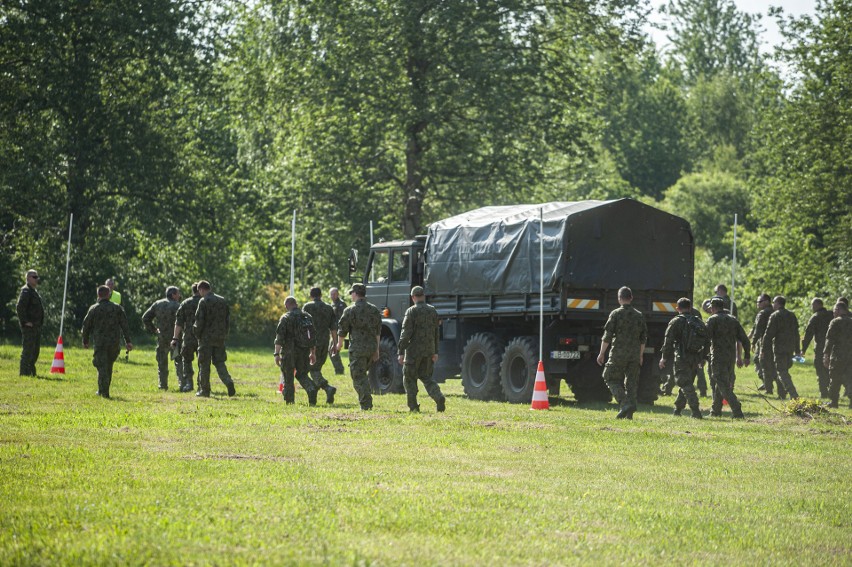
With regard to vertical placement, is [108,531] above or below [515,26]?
below

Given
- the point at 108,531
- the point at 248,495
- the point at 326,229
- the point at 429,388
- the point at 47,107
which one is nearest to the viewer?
the point at 108,531

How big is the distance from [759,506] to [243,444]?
596cm

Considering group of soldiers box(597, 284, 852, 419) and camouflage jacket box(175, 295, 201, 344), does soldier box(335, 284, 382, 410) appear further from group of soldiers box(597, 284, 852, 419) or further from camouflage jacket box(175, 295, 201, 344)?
camouflage jacket box(175, 295, 201, 344)

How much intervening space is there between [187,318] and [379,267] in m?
4.75

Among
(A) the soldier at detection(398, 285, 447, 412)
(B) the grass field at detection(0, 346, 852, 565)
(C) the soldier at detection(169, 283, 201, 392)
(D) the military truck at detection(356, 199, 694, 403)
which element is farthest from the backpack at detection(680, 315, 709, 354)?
(C) the soldier at detection(169, 283, 201, 392)

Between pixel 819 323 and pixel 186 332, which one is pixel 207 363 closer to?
pixel 186 332

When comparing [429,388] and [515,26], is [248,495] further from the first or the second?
[515,26]

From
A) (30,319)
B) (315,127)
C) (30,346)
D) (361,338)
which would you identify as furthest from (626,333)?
(315,127)

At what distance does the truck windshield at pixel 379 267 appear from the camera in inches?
1005

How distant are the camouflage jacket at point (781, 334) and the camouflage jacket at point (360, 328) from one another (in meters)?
8.39

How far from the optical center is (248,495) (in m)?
10.3

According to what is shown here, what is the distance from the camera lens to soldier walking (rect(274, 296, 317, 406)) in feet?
65.8

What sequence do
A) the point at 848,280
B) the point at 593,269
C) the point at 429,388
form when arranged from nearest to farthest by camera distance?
1. the point at 429,388
2. the point at 593,269
3. the point at 848,280

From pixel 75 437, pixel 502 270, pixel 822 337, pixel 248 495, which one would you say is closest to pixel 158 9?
pixel 502 270
